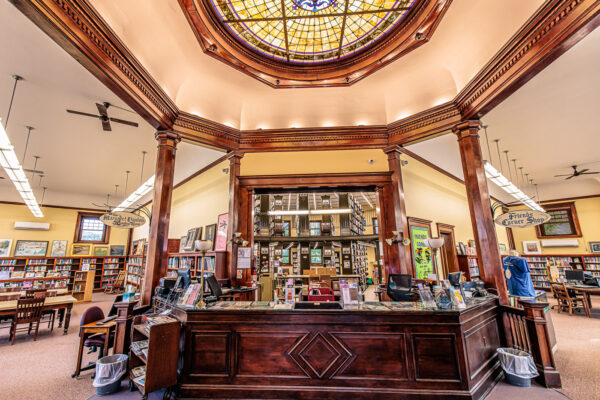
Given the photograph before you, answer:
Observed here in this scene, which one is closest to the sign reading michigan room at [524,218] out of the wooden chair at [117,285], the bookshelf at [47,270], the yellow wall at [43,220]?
the bookshelf at [47,270]

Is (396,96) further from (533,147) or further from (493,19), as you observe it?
(533,147)

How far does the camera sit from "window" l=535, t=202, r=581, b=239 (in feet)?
35.7

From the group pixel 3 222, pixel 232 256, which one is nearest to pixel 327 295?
pixel 232 256

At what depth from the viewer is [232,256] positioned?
18.7 ft

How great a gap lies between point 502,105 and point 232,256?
6.17 meters

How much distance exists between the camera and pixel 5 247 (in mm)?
10570

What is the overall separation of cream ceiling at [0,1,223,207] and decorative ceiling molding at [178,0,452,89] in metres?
1.89

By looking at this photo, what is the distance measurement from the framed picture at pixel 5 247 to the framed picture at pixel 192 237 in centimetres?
833

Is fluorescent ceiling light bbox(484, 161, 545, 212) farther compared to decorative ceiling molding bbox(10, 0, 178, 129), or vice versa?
fluorescent ceiling light bbox(484, 161, 545, 212)

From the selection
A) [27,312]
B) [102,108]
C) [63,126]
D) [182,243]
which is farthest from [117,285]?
[102,108]

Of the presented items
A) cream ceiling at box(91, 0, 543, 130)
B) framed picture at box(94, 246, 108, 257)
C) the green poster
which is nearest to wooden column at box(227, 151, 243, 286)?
cream ceiling at box(91, 0, 543, 130)

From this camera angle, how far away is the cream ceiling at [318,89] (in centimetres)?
371

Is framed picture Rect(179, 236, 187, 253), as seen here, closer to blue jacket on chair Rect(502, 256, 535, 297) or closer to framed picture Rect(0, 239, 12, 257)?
framed picture Rect(0, 239, 12, 257)

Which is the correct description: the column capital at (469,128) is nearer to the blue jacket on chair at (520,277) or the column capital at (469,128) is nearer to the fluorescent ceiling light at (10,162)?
the blue jacket on chair at (520,277)
